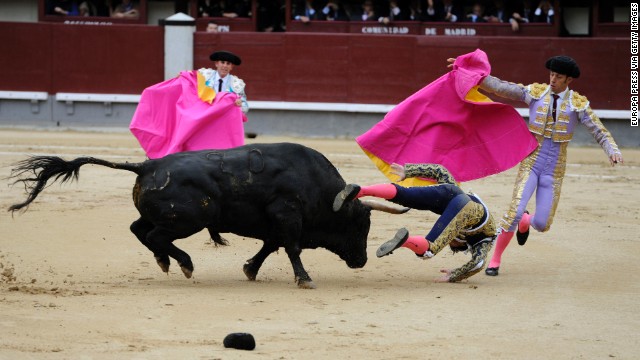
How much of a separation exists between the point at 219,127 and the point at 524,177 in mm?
2031

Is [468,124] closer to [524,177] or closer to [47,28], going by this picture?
[524,177]

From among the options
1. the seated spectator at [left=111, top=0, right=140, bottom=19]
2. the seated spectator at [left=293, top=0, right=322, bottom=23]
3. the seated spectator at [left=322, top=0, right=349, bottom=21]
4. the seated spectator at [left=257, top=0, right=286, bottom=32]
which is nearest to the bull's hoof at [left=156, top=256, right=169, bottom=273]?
the seated spectator at [left=293, top=0, right=322, bottom=23]

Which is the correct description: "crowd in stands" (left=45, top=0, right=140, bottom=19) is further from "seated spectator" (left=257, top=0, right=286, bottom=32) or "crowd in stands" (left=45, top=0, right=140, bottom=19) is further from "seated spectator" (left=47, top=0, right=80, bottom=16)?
"seated spectator" (left=257, top=0, right=286, bottom=32)

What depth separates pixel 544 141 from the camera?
6469 millimetres

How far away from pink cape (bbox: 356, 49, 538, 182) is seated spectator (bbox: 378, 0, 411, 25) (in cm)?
A: 958

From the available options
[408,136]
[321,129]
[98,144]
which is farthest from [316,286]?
[321,129]

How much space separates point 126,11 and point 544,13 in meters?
6.02

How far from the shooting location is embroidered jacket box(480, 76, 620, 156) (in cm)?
641

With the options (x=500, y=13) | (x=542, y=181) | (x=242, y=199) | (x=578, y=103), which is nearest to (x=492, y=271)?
(x=542, y=181)

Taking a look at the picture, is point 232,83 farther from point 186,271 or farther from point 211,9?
point 211,9

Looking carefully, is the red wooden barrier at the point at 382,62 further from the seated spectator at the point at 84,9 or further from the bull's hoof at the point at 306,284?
the bull's hoof at the point at 306,284

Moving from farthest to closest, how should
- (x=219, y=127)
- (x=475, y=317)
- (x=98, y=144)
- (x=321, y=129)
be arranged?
(x=321, y=129) → (x=98, y=144) → (x=219, y=127) → (x=475, y=317)

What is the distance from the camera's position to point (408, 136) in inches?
261

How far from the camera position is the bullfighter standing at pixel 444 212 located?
5.80 meters
